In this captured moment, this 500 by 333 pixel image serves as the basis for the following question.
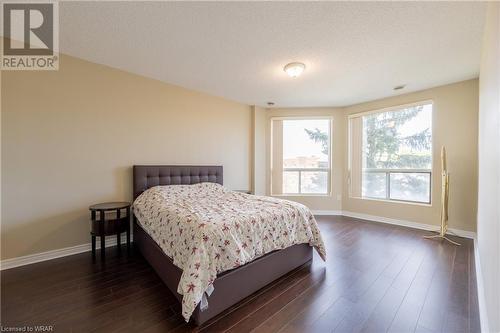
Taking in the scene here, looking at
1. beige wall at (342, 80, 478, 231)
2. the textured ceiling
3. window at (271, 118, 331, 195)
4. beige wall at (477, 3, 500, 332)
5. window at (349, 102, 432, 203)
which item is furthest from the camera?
window at (271, 118, 331, 195)

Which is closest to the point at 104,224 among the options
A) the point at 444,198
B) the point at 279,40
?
the point at 279,40

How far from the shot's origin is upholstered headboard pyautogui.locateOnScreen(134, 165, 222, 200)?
3.14 m

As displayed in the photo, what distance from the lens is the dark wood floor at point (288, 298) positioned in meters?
1.56

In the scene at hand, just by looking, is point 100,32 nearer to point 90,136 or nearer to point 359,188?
point 90,136

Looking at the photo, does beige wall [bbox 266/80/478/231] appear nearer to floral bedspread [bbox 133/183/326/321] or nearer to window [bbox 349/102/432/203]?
window [bbox 349/102/432/203]

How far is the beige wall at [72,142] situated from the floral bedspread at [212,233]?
2.36ft

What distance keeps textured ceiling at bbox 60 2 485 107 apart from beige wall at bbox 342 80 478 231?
332 millimetres

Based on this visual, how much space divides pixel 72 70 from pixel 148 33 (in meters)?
1.36

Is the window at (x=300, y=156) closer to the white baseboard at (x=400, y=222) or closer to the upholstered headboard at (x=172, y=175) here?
the white baseboard at (x=400, y=222)

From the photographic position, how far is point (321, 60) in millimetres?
2691

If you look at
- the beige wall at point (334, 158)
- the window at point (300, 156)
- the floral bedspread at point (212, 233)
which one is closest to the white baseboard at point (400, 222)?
the beige wall at point (334, 158)

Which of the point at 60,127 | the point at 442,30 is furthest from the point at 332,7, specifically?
the point at 60,127

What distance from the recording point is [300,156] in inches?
200
